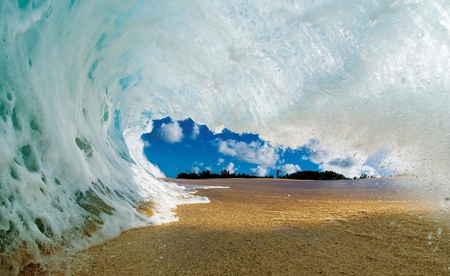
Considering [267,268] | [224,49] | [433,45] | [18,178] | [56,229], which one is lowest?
[267,268]

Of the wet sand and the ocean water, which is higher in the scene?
the ocean water

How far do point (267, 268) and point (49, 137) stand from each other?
91.1 inches

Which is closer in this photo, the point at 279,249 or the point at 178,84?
the point at 279,249

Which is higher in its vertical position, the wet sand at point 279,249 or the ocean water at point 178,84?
the ocean water at point 178,84

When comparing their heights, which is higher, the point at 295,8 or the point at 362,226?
the point at 295,8

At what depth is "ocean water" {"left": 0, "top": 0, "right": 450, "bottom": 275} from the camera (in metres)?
2.40

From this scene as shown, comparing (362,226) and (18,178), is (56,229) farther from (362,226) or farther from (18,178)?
(362,226)

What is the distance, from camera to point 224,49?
5.53m

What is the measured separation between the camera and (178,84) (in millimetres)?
7016

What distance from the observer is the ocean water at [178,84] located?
2.40m

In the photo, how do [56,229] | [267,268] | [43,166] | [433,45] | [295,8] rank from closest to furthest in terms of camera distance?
[267,268]
[56,229]
[43,166]
[433,45]
[295,8]

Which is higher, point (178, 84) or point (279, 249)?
point (178, 84)

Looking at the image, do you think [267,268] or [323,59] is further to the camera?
[323,59]

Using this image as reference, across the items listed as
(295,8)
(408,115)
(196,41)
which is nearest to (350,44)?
(295,8)
